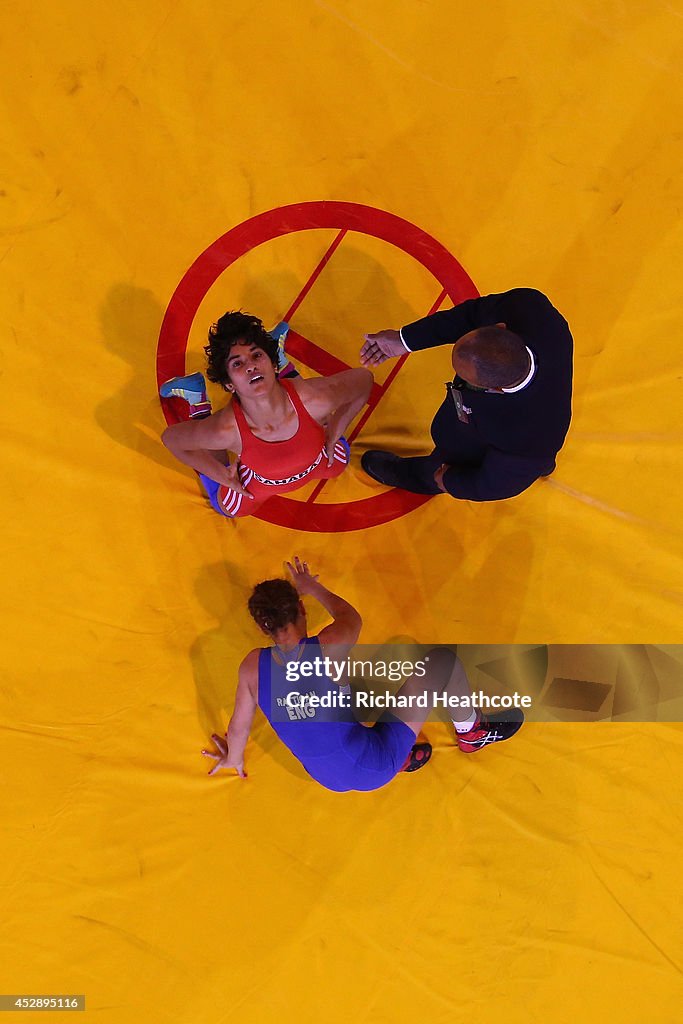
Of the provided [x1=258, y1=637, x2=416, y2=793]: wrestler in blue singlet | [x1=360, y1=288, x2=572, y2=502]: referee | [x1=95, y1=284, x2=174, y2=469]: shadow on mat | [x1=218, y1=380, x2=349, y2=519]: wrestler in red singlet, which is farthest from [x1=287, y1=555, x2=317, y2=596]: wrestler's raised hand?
[x1=95, y1=284, x2=174, y2=469]: shadow on mat

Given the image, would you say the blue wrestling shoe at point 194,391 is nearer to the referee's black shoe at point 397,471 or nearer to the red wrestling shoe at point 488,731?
the referee's black shoe at point 397,471

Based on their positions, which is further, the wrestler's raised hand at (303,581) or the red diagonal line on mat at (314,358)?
the red diagonal line on mat at (314,358)

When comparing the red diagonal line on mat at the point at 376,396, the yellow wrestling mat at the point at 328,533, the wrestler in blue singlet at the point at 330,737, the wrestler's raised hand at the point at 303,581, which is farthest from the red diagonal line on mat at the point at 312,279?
the wrestler in blue singlet at the point at 330,737

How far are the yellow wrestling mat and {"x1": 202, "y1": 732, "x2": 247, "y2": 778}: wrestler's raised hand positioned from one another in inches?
2.3

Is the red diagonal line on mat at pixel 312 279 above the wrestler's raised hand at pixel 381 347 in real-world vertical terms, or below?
above

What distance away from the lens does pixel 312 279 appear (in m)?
3.05

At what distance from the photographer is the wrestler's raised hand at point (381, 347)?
2547 millimetres

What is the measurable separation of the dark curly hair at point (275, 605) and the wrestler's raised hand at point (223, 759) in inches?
29.3

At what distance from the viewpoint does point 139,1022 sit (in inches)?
110

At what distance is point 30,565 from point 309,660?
1296mm

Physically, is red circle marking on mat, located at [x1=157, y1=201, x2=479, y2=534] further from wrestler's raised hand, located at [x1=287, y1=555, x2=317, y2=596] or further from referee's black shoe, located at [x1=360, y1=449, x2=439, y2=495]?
wrestler's raised hand, located at [x1=287, y1=555, x2=317, y2=596]

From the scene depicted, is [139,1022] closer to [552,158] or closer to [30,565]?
[30,565]

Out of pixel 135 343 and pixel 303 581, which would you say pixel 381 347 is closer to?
pixel 303 581

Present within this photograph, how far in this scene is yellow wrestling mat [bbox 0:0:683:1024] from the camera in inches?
112
